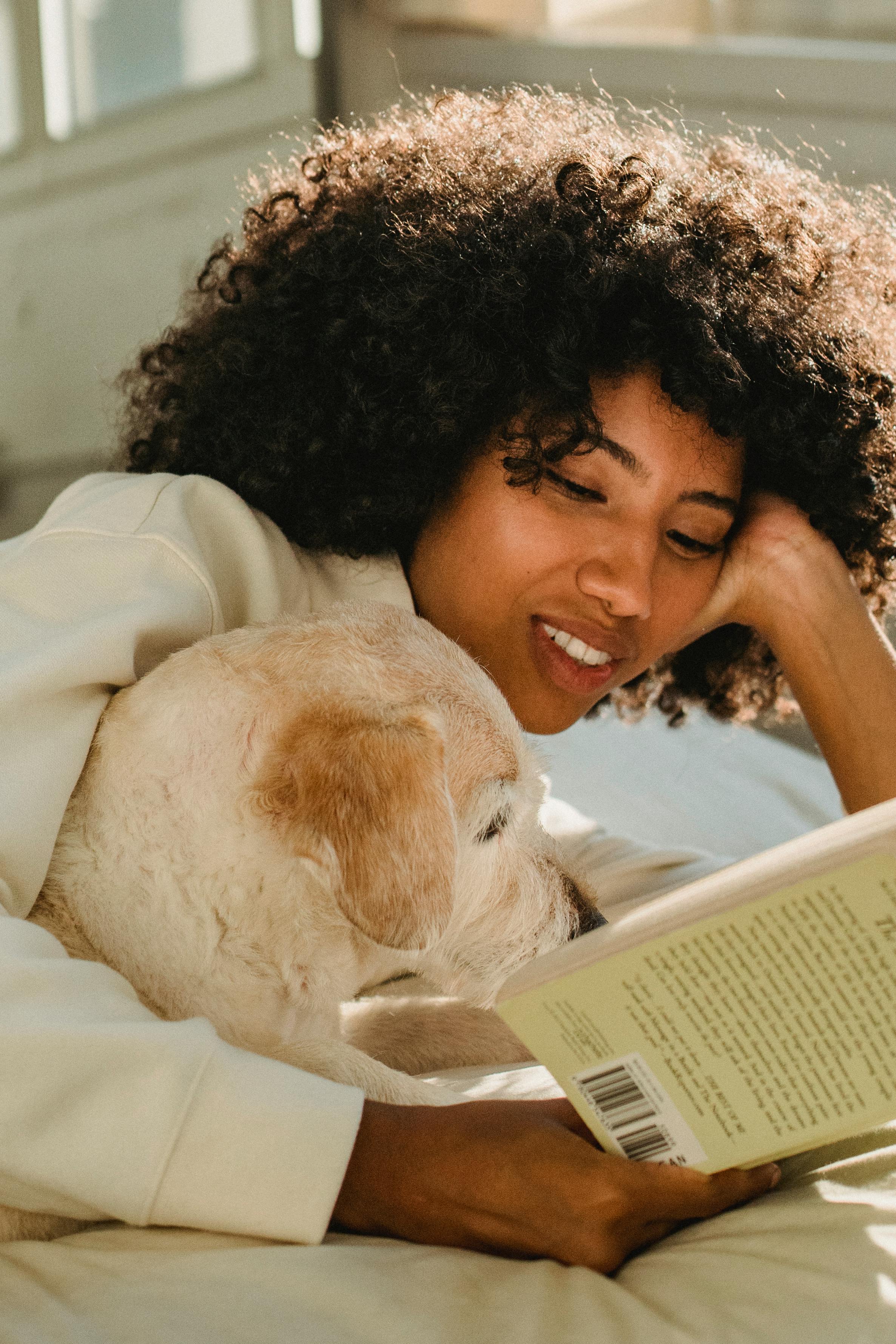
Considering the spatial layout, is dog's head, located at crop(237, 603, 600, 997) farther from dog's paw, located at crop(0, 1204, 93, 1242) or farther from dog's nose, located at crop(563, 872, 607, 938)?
dog's paw, located at crop(0, 1204, 93, 1242)

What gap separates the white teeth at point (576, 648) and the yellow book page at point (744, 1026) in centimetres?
96

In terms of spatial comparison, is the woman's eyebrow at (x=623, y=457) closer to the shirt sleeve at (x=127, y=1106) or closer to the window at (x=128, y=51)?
the shirt sleeve at (x=127, y=1106)

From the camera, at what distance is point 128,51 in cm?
364

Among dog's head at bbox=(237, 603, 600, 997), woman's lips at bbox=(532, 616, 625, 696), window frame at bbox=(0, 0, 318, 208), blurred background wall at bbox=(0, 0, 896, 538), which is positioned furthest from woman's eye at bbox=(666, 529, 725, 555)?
window frame at bbox=(0, 0, 318, 208)

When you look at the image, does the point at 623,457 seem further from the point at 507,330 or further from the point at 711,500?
the point at 507,330

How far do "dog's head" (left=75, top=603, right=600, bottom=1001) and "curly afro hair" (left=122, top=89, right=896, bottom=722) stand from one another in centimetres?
58

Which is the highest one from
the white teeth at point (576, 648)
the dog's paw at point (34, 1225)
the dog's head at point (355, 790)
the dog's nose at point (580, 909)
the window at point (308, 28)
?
the window at point (308, 28)

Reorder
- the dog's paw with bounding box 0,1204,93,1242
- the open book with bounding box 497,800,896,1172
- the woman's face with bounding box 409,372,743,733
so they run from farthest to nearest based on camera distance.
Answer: the woman's face with bounding box 409,372,743,733
the dog's paw with bounding box 0,1204,93,1242
the open book with bounding box 497,800,896,1172

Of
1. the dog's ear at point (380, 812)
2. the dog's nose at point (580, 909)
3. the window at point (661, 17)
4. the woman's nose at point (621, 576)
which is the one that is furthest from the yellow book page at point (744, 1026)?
the window at point (661, 17)

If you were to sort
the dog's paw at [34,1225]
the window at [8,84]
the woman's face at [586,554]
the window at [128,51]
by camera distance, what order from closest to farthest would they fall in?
the dog's paw at [34,1225]
the woman's face at [586,554]
the window at [128,51]
the window at [8,84]

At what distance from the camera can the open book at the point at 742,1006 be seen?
872 mm

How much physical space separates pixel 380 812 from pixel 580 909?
0.41 metres

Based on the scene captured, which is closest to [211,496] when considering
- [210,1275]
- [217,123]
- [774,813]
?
[210,1275]

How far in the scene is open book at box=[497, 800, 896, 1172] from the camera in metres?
0.87
